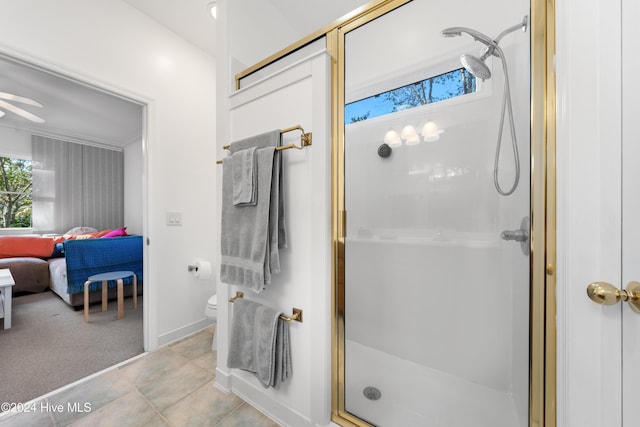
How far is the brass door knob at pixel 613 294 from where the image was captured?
Answer: 516 mm

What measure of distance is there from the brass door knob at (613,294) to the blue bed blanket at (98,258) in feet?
12.6

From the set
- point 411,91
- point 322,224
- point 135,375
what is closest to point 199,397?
point 135,375

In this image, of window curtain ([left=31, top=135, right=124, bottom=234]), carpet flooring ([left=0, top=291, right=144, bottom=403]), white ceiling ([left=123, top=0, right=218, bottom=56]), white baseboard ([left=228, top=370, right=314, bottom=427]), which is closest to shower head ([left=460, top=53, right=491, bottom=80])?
white baseboard ([left=228, top=370, right=314, bottom=427])

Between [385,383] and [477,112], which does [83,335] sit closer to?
[385,383]

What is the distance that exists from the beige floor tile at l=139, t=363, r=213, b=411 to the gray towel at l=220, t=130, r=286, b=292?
0.78 meters

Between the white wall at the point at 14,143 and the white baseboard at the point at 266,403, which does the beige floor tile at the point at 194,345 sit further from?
the white wall at the point at 14,143

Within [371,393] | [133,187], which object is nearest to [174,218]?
[371,393]

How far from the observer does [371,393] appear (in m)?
1.23

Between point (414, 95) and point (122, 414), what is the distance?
2.24m

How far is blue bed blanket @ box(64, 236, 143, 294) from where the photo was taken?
2.62 metres

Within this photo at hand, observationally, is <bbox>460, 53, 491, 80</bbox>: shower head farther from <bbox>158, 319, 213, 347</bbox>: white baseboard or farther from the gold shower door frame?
<bbox>158, 319, 213, 347</bbox>: white baseboard

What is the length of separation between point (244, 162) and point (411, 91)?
0.91 metres

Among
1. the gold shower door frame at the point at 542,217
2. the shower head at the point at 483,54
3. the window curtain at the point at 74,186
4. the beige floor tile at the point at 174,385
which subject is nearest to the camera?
Answer: the gold shower door frame at the point at 542,217

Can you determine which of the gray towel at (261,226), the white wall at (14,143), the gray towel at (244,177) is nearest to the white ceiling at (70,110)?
the white wall at (14,143)
